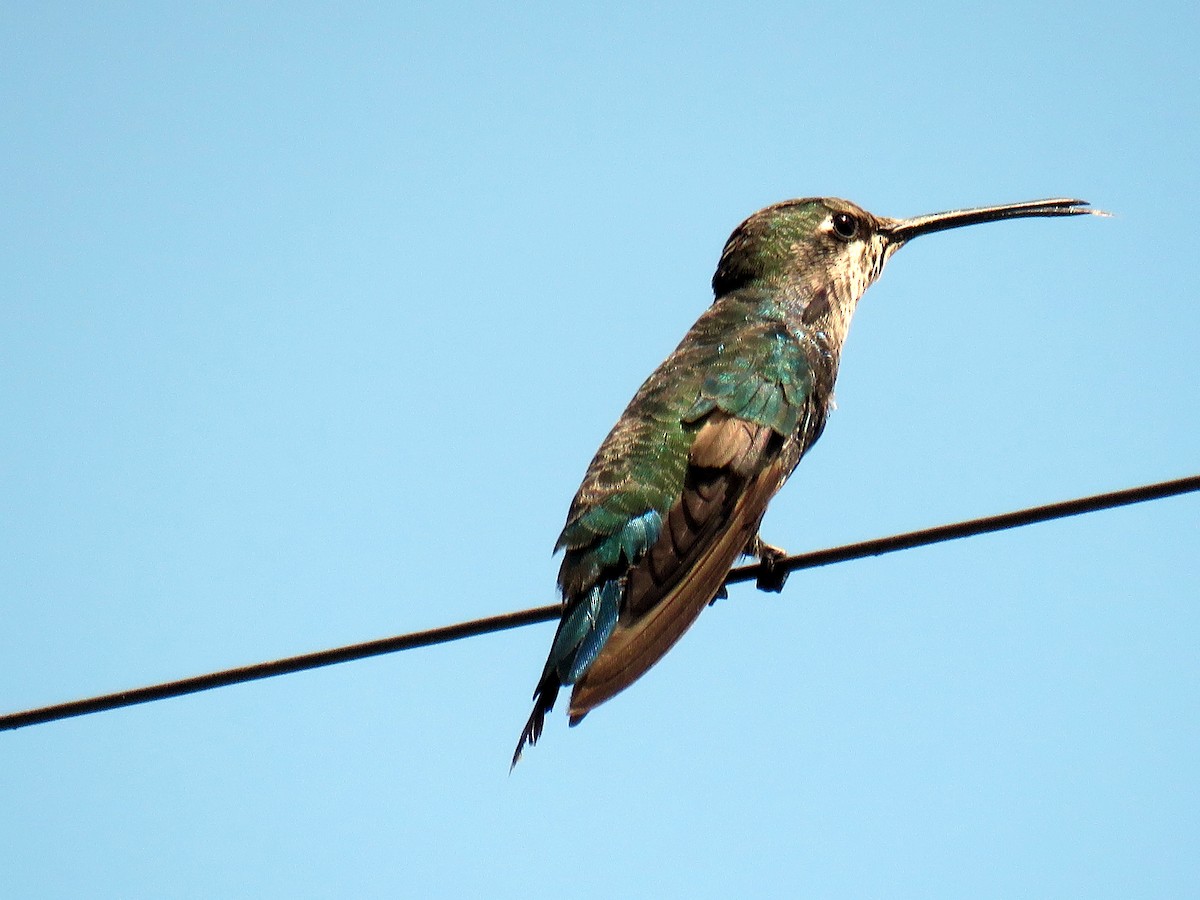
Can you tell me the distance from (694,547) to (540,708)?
34.0 inches

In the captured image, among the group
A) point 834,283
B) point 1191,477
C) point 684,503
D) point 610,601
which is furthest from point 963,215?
point 1191,477

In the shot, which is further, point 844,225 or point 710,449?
point 844,225

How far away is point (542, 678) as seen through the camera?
4.89 m

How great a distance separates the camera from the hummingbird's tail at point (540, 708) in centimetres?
468

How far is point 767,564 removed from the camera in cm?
523

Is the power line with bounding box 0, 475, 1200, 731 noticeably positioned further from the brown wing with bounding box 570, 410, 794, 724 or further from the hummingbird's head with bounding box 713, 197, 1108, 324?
the hummingbird's head with bounding box 713, 197, 1108, 324

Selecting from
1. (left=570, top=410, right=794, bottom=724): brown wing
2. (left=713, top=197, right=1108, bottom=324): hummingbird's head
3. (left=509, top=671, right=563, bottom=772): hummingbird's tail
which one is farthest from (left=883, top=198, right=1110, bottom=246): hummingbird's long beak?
(left=509, top=671, right=563, bottom=772): hummingbird's tail

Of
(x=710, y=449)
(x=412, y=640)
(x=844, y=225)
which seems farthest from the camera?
(x=844, y=225)

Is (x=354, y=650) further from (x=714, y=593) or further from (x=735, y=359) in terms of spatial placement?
(x=735, y=359)

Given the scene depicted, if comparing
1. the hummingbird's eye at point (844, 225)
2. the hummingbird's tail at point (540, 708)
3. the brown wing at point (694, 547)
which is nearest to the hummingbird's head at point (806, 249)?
the hummingbird's eye at point (844, 225)

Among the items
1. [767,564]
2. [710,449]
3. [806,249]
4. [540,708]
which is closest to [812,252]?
[806,249]

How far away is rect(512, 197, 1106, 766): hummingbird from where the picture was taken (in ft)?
16.2

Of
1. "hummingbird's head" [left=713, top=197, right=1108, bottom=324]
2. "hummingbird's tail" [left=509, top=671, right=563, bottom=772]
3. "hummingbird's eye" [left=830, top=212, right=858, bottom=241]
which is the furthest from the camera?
"hummingbird's eye" [left=830, top=212, right=858, bottom=241]

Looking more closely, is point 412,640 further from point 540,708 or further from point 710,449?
point 710,449
